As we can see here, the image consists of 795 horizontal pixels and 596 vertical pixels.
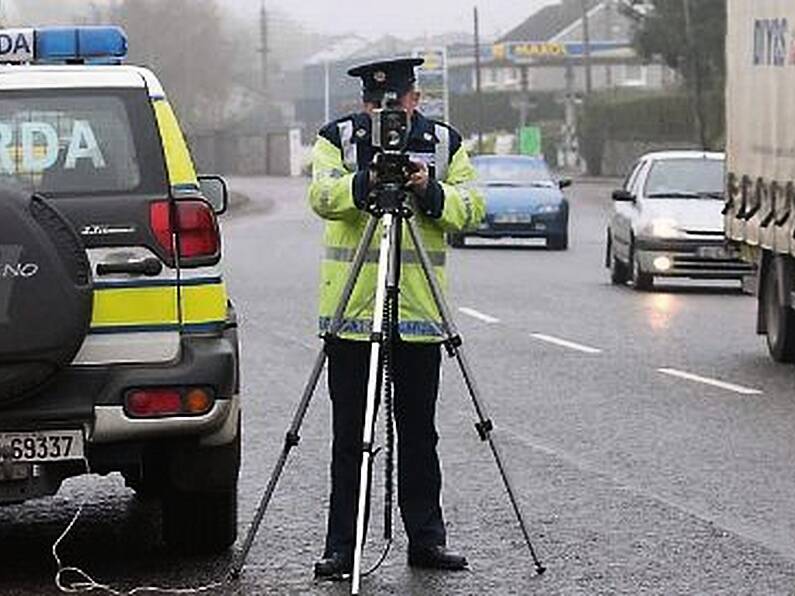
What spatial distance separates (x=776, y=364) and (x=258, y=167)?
354ft

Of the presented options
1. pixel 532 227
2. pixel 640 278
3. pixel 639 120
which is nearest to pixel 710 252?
pixel 640 278

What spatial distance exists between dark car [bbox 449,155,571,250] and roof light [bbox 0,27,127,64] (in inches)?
979

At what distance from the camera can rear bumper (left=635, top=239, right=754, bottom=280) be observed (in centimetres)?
2548

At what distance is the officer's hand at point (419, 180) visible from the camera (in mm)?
7805

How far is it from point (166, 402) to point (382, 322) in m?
0.76

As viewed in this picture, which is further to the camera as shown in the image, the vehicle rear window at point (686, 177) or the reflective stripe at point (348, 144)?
the vehicle rear window at point (686, 177)

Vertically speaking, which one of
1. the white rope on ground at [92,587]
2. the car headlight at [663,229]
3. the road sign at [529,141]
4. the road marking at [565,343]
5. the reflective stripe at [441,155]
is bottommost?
the road sign at [529,141]

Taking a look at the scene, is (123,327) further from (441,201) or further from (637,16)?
(637,16)

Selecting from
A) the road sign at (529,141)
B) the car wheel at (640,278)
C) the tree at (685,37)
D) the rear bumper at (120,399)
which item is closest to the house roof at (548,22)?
the road sign at (529,141)

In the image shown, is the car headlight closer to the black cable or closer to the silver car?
the silver car

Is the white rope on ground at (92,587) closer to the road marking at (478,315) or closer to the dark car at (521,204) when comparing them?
the road marking at (478,315)

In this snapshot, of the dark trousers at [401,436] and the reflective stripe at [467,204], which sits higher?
the reflective stripe at [467,204]

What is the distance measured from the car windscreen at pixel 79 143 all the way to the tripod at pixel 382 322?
721 mm

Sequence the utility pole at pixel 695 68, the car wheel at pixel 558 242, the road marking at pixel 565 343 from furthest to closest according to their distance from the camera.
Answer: the utility pole at pixel 695 68, the car wheel at pixel 558 242, the road marking at pixel 565 343
